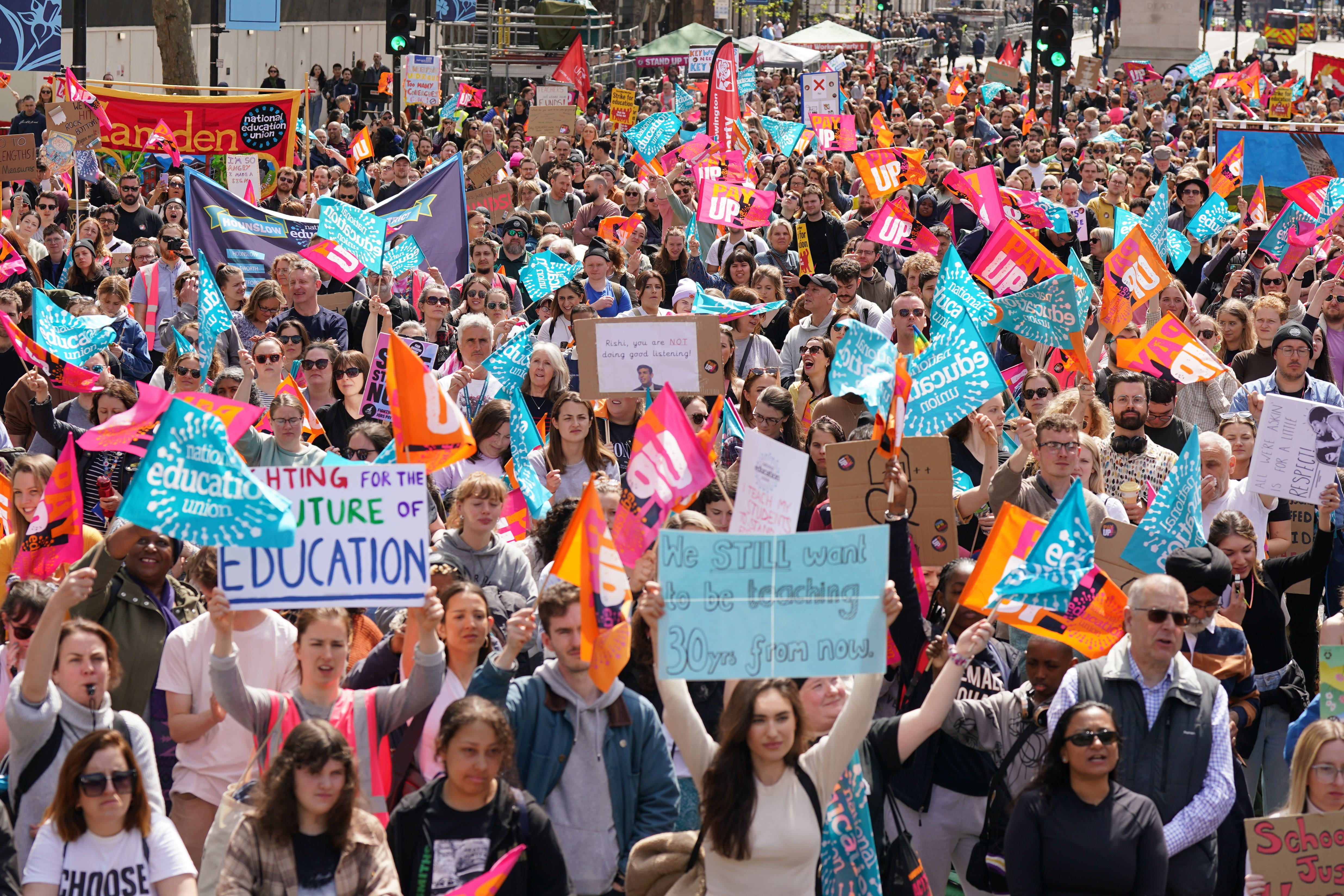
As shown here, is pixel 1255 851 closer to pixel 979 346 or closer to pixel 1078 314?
pixel 979 346

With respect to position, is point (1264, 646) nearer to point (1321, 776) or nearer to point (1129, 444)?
point (1321, 776)

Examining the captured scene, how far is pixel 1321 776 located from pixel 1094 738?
2.21ft

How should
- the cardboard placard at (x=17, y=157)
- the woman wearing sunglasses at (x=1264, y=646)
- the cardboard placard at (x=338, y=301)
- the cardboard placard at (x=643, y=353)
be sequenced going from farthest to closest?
the cardboard placard at (x=17, y=157) → the cardboard placard at (x=338, y=301) → the cardboard placard at (x=643, y=353) → the woman wearing sunglasses at (x=1264, y=646)

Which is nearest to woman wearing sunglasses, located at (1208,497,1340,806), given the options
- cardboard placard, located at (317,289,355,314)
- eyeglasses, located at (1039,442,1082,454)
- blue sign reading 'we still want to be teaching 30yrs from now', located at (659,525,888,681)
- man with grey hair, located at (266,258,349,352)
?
eyeglasses, located at (1039,442,1082,454)

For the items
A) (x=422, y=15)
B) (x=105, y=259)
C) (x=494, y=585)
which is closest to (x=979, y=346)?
(x=494, y=585)

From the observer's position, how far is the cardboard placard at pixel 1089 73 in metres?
37.3

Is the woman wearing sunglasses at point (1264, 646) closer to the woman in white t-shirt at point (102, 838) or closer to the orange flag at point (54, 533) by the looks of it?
the woman in white t-shirt at point (102, 838)

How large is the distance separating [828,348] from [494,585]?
3464 millimetres

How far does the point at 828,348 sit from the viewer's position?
9.32m

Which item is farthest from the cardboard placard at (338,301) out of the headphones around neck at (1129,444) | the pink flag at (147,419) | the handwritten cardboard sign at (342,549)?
the handwritten cardboard sign at (342,549)

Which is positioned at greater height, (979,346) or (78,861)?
(979,346)

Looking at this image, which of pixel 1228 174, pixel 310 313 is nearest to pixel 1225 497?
pixel 310 313

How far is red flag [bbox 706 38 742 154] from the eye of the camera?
18688 millimetres

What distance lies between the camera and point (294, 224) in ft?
41.5
